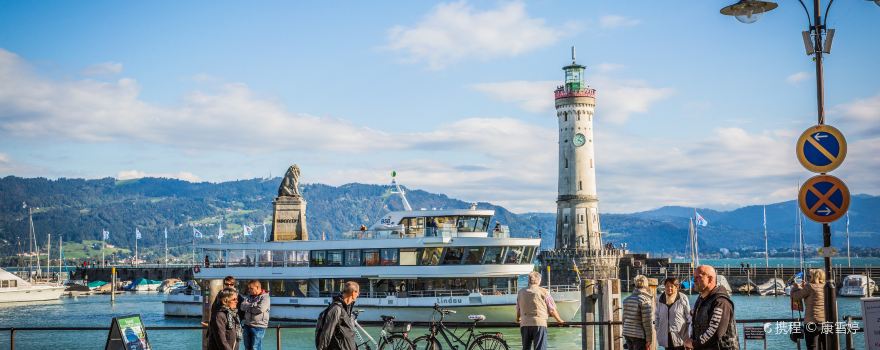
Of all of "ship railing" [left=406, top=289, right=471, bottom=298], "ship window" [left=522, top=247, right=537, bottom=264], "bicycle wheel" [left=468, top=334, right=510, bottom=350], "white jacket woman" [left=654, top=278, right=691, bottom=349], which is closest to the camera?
"white jacket woman" [left=654, top=278, right=691, bottom=349]

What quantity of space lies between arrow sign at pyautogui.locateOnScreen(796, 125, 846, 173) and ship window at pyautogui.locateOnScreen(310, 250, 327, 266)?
3176 centimetres

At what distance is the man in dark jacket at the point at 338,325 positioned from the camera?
11.1 m

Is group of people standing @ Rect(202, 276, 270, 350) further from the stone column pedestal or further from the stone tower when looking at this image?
the stone tower

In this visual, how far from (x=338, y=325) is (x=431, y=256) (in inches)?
1082

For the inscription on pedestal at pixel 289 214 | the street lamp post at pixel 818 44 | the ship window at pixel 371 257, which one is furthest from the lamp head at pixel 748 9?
the inscription on pedestal at pixel 289 214

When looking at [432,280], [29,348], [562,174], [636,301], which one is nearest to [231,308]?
[636,301]

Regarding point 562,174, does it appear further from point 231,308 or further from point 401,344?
point 231,308

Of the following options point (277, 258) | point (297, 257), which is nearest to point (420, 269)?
point (297, 257)

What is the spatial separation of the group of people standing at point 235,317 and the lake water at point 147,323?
866 inches

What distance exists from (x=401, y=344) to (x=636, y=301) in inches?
210

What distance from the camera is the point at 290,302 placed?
42.5 metres

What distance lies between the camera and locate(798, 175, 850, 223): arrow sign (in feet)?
35.8

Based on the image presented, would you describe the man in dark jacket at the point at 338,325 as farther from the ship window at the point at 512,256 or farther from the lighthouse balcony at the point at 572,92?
the lighthouse balcony at the point at 572,92

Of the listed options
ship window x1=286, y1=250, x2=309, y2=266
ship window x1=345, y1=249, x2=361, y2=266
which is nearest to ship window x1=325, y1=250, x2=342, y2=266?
ship window x1=345, y1=249, x2=361, y2=266
